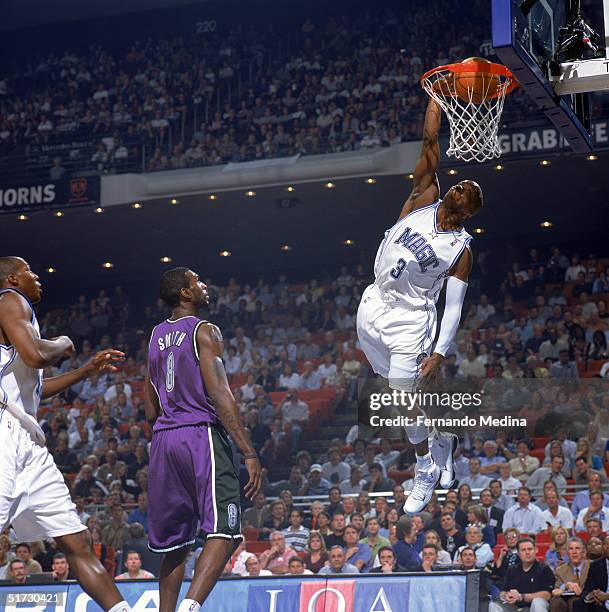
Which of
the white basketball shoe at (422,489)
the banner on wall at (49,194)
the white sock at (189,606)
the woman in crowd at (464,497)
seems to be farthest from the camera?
the banner on wall at (49,194)

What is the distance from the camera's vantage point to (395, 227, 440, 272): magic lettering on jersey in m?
6.44

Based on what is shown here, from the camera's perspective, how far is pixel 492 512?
12.2 metres

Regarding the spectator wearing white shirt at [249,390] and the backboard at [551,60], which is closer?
the backboard at [551,60]

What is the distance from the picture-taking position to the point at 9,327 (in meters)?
6.00

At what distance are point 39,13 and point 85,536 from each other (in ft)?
78.2

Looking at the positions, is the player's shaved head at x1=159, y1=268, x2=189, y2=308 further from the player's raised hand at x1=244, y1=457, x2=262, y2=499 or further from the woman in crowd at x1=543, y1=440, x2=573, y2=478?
the woman in crowd at x1=543, y1=440, x2=573, y2=478

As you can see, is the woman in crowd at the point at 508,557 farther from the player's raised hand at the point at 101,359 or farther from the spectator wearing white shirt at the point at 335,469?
the player's raised hand at the point at 101,359

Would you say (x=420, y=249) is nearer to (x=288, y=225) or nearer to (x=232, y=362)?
(x=232, y=362)

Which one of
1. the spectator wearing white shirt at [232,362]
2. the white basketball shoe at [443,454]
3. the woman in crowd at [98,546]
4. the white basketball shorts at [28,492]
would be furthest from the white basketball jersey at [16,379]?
the spectator wearing white shirt at [232,362]

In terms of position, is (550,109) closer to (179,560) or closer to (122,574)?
(179,560)

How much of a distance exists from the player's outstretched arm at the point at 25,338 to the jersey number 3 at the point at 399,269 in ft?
6.64

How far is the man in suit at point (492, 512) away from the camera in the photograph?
12.2 metres

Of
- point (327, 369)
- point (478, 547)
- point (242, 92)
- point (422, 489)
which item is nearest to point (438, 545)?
point (478, 547)

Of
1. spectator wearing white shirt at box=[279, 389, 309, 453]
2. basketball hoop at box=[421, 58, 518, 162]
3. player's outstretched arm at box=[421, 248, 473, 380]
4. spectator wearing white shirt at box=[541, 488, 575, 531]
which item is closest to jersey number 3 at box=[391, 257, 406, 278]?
player's outstretched arm at box=[421, 248, 473, 380]
